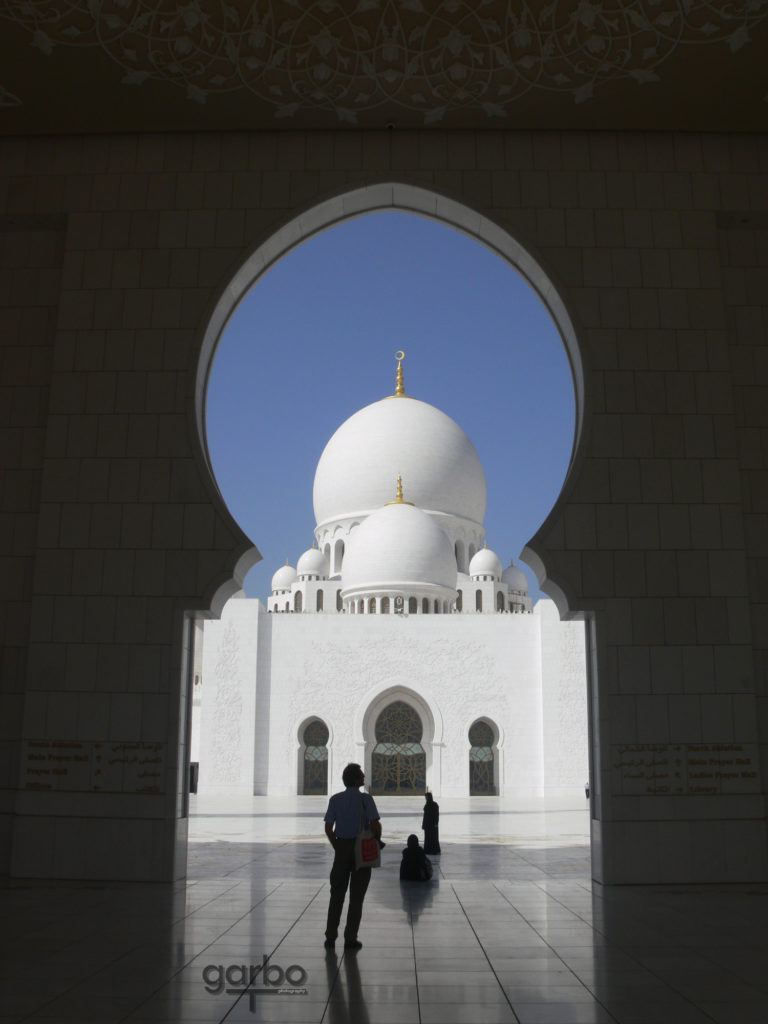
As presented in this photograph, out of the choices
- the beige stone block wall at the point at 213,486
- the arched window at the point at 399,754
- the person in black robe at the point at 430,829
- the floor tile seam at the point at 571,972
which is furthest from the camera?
the arched window at the point at 399,754

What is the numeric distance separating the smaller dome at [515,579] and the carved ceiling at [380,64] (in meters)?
21.7

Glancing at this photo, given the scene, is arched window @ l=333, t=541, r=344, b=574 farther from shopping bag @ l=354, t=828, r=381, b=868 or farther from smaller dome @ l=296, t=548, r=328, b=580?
shopping bag @ l=354, t=828, r=381, b=868

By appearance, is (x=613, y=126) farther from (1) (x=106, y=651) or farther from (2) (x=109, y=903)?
(2) (x=109, y=903)

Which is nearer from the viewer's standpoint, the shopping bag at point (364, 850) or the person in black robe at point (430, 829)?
the shopping bag at point (364, 850)

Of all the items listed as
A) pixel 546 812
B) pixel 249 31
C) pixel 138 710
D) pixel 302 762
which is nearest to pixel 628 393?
pixel 249 31

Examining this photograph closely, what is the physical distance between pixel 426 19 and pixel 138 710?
4.44 metres

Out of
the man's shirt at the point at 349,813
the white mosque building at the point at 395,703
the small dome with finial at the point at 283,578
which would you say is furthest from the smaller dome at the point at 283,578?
the man's shirt at the point at 349,813

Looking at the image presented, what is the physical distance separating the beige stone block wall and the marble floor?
58cm

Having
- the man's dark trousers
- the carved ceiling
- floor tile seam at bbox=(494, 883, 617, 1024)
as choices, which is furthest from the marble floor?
the carved ceiling

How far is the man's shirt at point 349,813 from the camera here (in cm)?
381

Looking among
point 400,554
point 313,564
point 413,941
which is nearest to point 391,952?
point 413,941

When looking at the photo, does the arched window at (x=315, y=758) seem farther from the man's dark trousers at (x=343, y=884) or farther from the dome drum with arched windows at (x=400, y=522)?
the man's dark trousers at (x=343, y=884)

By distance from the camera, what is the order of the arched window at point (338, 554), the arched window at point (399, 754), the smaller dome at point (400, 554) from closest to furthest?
the arched window at point (399, 754), the smaller dome at point (400, 554), the arched window at point (338, 554)

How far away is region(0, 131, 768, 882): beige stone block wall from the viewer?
Answer: 18.5 feet
